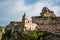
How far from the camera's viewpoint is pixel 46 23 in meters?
75.3

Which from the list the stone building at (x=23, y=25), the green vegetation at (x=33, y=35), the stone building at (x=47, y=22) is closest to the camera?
the green vegetation at (x=33, y=35)

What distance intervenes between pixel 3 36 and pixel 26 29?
7.95 m

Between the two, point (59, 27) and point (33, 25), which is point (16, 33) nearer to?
point (33, 25)

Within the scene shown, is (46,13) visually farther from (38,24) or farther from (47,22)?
(38,24)

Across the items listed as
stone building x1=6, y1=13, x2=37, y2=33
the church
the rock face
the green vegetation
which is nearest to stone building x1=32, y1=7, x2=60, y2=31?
the church

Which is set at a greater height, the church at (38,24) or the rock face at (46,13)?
the rock face at (46,13)

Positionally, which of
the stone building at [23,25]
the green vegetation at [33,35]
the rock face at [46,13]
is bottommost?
the green vegetation at [33,35]

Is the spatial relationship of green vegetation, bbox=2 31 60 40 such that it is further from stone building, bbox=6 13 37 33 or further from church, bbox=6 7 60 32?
church, bbox=6 7 60 32

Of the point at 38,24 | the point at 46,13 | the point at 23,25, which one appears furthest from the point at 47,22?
the point at 23,25

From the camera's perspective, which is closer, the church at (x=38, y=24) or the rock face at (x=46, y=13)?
the church at (x=38, y=24)

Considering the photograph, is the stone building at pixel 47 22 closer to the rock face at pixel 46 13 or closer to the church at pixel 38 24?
the church at pixel 38 24

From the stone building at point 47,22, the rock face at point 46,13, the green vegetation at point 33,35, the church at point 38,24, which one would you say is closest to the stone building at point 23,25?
the church at point 38,24

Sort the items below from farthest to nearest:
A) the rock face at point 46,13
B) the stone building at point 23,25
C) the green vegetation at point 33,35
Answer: the rock face at point 46,13, the stone building at point 23,25, the green vegetation at point 33,35

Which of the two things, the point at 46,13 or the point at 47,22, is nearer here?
the point at 47,22
